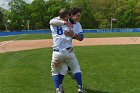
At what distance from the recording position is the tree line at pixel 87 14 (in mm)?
92750

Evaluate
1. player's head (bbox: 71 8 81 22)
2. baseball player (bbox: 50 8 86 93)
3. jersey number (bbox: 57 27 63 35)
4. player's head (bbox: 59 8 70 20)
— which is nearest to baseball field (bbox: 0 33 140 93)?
baseball player (bbox: 50 8 86 93)

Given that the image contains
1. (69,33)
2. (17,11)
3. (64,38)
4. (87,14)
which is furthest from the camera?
(17,11)

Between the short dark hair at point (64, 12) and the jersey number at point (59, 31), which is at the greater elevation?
the short dark hair at point (64, 12)

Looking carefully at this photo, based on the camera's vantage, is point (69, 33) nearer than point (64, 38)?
Yes

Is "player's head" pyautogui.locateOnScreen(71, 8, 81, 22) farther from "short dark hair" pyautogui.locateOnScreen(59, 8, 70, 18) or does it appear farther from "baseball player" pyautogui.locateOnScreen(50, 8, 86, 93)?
"short dark hair" pyautogui.locateOnScreen(59, 8, 70, 18)

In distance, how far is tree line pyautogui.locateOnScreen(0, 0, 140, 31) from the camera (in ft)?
304

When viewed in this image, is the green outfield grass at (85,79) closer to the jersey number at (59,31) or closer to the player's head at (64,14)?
the jersey number at (59,31)

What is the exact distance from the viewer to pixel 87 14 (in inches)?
3809

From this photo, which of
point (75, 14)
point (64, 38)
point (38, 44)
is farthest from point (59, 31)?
point (38, 44)

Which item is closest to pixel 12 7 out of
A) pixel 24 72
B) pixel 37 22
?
pixel 37 22

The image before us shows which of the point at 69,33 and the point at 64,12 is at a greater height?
the point at 64,12

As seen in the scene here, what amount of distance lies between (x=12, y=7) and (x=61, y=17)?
4075 inches

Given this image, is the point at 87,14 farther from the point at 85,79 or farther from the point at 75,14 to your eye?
the point at 75,14

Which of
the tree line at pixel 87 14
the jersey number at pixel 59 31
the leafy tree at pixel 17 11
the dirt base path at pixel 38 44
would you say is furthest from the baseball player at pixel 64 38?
the leafy tree at pixel 17 11
